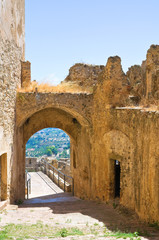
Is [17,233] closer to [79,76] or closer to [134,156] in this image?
[134,156]

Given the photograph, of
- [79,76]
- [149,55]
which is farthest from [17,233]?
[149,55]

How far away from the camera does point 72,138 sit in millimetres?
13688

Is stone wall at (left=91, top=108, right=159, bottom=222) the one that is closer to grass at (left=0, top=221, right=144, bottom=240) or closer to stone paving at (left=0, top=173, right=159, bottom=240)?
stone paving at (left=0, top=173, right=159, bottom=240)

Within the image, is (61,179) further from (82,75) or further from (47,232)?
(47,232)

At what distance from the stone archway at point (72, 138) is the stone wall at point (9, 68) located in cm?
127

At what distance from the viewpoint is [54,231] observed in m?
6.11

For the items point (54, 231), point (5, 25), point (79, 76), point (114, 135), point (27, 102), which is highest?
point (5, 25)

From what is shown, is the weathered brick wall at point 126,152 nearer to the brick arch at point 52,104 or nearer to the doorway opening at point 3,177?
the brick arch at point 52,104

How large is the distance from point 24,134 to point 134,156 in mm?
6335

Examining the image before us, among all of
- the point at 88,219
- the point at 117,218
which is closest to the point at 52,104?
the point at 88,219

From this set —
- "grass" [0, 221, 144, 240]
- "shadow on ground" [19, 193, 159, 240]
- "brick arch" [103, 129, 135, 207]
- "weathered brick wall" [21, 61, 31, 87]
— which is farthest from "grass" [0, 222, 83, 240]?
"weathered brick wall" [21, 61, 31, 87]

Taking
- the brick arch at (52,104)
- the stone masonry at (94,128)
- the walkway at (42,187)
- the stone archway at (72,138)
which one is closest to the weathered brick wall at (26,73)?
the stone masonry at (94,128)

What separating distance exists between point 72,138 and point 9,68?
5.36 meters

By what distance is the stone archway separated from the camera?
466 inches
